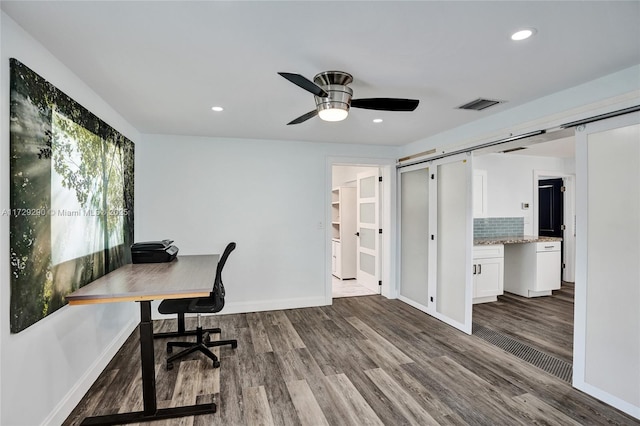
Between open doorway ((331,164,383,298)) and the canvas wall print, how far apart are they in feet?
Answer: 10.5

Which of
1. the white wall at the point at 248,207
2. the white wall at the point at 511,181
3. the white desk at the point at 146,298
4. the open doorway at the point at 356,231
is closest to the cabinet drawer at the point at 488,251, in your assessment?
the white wall at the point at 511,181

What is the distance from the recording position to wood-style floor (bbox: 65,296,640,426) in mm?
2184

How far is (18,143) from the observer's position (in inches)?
65.8

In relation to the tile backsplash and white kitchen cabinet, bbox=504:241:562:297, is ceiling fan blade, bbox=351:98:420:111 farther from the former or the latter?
white kitchen cabinet, bbox=504:241:562:297

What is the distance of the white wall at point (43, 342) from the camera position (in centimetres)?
158

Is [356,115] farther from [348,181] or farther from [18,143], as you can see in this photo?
[348,181]

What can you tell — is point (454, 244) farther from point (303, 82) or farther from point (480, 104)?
point (303, 82)

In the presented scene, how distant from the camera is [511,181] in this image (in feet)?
18.3

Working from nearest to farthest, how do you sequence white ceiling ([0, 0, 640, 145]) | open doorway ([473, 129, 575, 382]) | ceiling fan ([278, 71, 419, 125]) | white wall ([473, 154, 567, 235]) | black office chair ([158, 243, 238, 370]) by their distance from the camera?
1. white ceiling ([0, 0, 640, 145])
2. ceiling fan ([278, 71, 419, 125])
3. black office chair ([158, 243, 238, 370])
4. open doorway ([473, 129, 575, 382])
5. white wall ([473, 154, 567, 235])

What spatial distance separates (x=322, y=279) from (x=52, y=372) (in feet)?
10.3

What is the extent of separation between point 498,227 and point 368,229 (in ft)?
7.01

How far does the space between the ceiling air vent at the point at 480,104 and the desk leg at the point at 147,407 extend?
302 cm

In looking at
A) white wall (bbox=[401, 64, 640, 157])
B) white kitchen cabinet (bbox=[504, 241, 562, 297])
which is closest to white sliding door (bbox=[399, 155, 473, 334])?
white wall (bbox=[401, 64, 640, 157])

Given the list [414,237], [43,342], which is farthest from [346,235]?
[43,342]
